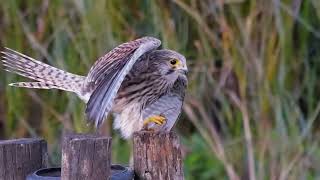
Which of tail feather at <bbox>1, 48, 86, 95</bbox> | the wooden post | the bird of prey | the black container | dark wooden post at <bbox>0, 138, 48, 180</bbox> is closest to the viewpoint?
the wooden post

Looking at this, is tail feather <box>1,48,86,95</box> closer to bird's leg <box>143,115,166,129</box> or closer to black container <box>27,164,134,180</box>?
bird's leg <box>143,115,166,129</box>

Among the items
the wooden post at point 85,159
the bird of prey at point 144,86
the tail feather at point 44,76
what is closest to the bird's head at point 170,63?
the bird of prey at point 144,86

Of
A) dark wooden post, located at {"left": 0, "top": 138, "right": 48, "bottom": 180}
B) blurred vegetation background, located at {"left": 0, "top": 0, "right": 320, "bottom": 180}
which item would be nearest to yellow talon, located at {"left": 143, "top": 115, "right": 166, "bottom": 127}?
dark wooden post, located at {"left": 0, "top": 138, "right": 48, "bottom": 180}

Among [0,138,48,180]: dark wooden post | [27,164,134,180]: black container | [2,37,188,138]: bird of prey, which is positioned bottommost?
[27,164,134,180]: black container

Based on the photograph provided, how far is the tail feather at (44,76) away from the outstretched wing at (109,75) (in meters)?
0.32

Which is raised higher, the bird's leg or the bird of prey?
the bird of prey

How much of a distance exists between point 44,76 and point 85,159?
5.33ft

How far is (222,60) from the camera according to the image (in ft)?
16.6

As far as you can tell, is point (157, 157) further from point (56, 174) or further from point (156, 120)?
point (156, 120)

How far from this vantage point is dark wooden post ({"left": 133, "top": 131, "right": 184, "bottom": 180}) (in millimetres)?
2885

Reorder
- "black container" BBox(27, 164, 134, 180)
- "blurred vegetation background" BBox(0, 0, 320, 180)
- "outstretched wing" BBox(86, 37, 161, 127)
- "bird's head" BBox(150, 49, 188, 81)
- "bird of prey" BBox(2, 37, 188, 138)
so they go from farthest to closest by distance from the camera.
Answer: "blurred vegetation background" BBox(0, 0, 320, 180)
"bird's head" BBox(150, 49, 188, 81)
"bird of prey" BBox(2, 37, 188, 138)
"outstretched wing" BBox(86, 37, 161, 127)
"black container" BBox(27, 164, 134, 180)

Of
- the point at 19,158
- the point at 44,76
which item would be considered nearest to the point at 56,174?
the point at 19,158

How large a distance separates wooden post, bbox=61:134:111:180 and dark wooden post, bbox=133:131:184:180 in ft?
0.99

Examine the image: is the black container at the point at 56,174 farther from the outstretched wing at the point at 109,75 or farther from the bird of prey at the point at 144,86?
the bird of prey at the point at 144,86
